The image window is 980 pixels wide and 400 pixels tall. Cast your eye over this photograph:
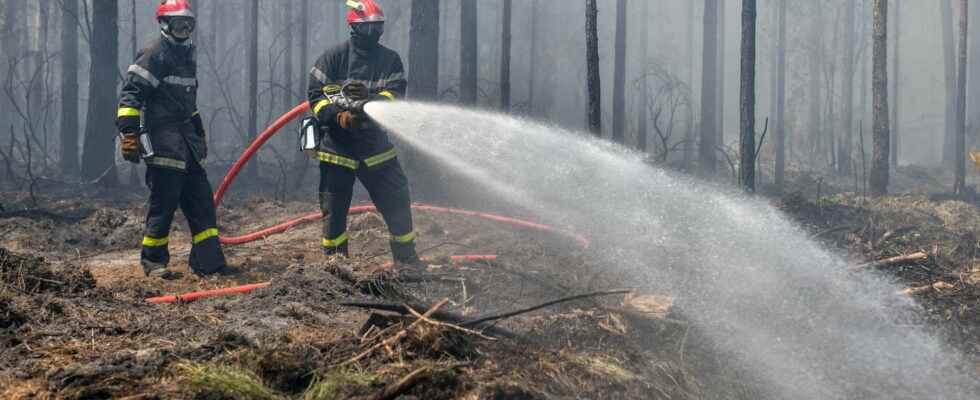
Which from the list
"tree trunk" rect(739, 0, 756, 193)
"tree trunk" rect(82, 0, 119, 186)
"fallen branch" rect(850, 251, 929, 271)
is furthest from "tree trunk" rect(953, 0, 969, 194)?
"tree trunk" rect(82, 0, 119, 186)

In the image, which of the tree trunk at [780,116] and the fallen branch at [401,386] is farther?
the tree trunk at [780,116]

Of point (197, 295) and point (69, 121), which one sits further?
point (69, 121)

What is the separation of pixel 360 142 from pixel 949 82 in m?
24.7

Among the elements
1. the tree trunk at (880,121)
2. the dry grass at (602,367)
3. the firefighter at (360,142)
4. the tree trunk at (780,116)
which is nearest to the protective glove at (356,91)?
the firefighter at (360,142)

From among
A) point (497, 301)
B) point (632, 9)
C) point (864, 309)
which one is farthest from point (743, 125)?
point (632, 9)

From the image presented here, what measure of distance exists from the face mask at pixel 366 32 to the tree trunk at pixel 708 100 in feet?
43.9

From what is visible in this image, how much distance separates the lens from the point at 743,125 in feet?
35.8

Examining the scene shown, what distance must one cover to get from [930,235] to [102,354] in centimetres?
895

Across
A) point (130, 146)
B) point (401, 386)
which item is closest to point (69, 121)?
point (130, 146)

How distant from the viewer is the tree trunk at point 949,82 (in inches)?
995

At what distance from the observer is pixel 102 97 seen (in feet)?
47.0

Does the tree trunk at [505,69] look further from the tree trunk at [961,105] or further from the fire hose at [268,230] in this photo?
the tree trunk at [961,105]

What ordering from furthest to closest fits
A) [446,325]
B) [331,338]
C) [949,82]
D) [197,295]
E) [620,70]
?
1. [949,82]
2. [620,70]
3. [197,295]
4. [331,338]
5. [446,325]

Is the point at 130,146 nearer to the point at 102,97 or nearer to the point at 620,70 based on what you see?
the point at 102,97
